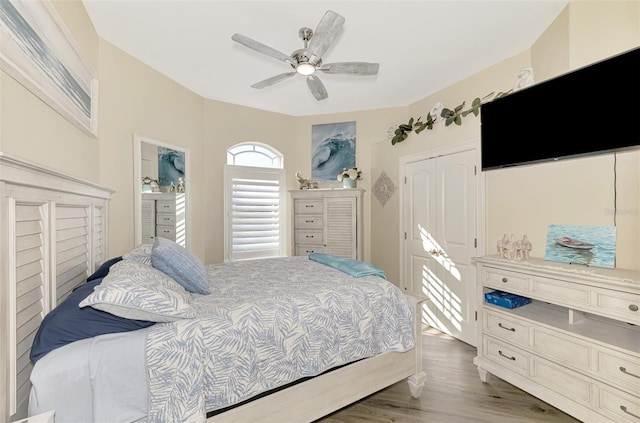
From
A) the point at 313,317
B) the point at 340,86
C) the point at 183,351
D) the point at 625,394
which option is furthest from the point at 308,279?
the point at 340,86

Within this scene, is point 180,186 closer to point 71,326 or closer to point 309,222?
point 309,222

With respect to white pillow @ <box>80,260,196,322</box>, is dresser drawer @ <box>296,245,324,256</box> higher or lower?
lower

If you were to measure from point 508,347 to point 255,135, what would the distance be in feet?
13.1

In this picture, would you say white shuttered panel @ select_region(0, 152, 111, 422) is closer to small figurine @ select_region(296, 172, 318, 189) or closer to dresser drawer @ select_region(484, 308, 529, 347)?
dresser drawer @ select_region(484, 308, 529, 347)

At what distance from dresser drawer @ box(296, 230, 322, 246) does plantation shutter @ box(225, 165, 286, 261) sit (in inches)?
15.3

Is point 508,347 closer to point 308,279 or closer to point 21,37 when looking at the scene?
point 308,279

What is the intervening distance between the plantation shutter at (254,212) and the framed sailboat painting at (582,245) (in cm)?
344

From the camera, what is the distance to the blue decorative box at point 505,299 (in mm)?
2209

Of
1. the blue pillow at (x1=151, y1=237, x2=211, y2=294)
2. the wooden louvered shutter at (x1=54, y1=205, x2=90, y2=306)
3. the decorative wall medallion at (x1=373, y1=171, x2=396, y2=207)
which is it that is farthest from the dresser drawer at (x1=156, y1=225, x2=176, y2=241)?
the decorative wall medallion at (x1=373, y1=171, x2=396, y2=207)

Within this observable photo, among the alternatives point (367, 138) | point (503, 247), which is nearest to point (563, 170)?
→ point (503, 247)

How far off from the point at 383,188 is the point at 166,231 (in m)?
2.89

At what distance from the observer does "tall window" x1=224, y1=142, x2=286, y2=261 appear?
4238 millimetres

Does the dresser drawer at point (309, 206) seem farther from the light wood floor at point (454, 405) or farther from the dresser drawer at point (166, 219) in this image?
the light wood floor at point (454, 405)

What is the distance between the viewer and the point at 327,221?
14.0 feet
